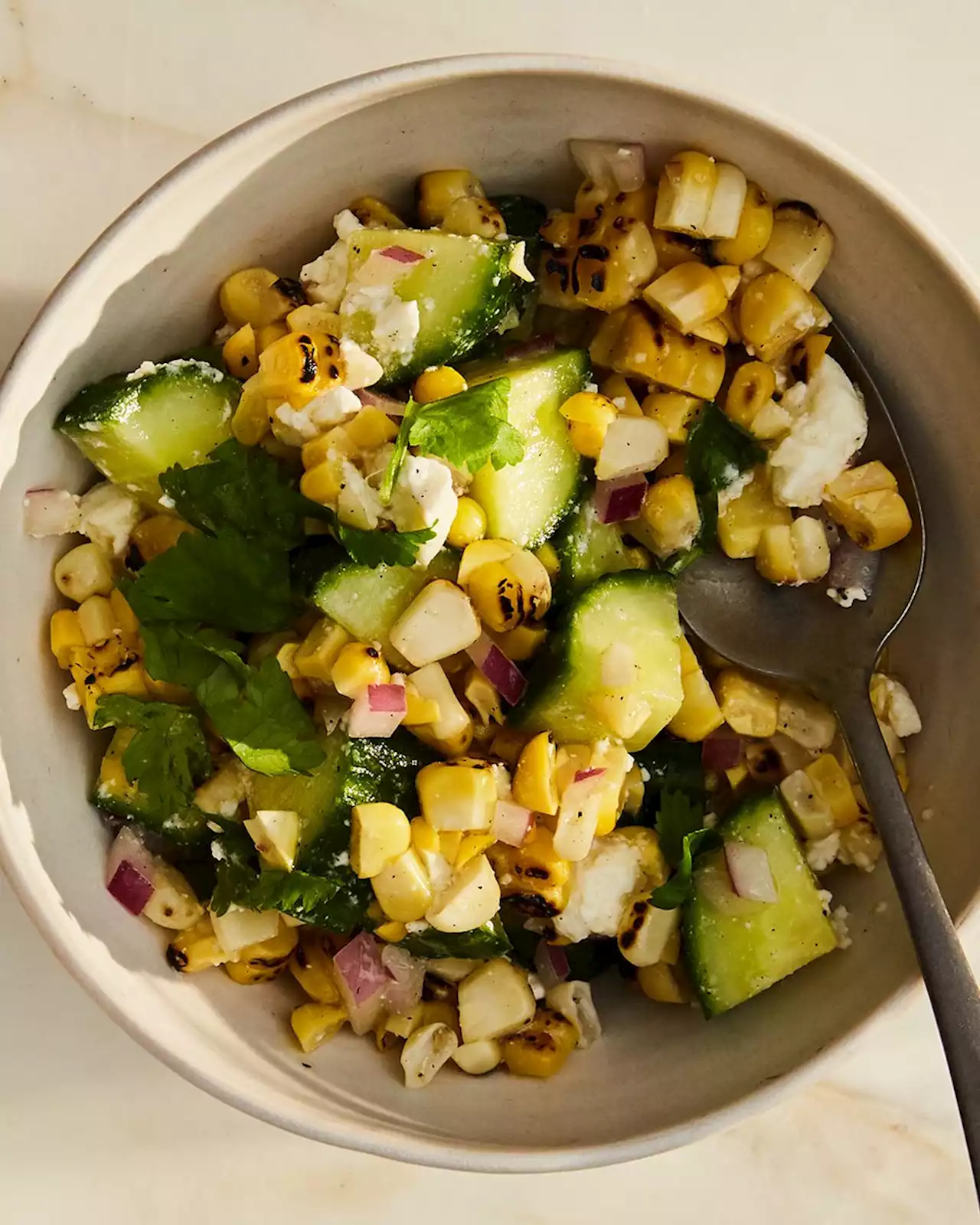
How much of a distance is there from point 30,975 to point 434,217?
154 centimetres

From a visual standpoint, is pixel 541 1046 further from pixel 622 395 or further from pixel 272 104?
pixel 272 104

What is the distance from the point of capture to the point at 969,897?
1.75m

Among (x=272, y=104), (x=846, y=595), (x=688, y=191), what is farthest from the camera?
(x=272, y=104)

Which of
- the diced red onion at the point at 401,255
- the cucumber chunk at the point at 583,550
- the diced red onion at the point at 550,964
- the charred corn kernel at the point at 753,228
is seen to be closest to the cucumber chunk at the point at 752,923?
the diced red onion at the point at 550,964

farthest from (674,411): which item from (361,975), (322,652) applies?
(361,975)

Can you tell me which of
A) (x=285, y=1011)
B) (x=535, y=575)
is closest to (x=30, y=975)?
(x=285, y=1011)

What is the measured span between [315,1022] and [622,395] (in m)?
1.16

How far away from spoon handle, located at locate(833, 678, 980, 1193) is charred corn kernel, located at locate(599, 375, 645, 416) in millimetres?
653

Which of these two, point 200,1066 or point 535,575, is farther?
point 535,575

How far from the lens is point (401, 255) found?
1.75 metres

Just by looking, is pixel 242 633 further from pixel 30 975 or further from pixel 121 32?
pixel 121 32

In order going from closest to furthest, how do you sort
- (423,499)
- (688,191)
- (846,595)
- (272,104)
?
(423,499)
(688,191)
(846,595)
(272,104)

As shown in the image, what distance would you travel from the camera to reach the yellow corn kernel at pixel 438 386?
5.66 ft

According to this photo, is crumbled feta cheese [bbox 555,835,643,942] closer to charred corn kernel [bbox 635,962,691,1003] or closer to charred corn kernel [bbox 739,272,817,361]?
charred corn kernel [bbox 635,962,691,1003]
